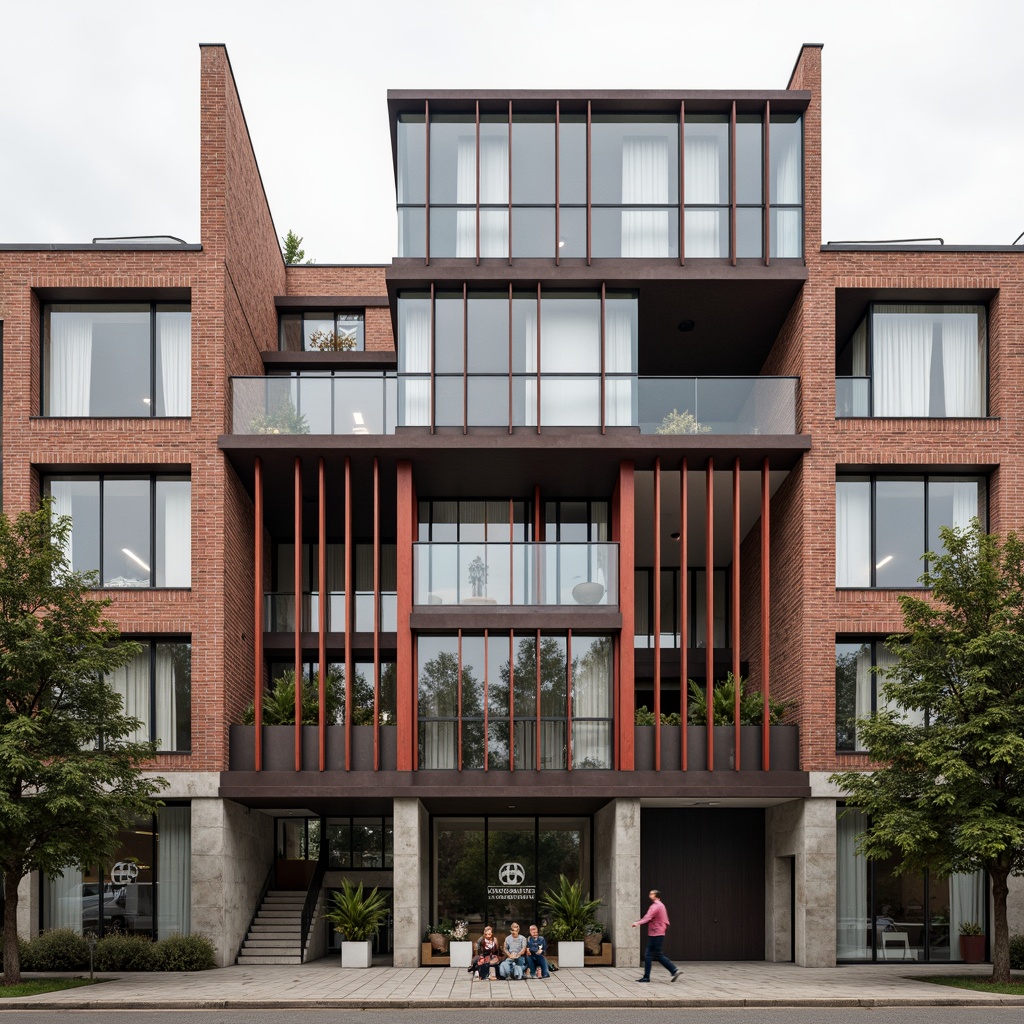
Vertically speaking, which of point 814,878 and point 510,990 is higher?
point 814,878

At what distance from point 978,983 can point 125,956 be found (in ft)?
50.3

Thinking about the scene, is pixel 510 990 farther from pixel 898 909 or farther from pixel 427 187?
pixel 427 187

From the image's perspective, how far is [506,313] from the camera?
24.6 m

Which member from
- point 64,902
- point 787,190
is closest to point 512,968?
point 64,902

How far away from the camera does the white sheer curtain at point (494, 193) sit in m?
24.7

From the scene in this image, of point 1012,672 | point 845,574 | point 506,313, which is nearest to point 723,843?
point 845,574

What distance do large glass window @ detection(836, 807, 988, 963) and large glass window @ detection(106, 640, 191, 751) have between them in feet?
44.4

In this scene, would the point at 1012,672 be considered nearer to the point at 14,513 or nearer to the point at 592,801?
the point at 592,801

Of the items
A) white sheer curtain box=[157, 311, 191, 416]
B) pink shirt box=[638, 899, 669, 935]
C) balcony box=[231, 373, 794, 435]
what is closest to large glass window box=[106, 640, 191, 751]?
balcony box=[231, 373, 794, 435]

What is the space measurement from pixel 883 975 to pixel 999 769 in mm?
4692

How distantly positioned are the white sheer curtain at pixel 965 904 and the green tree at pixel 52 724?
15.8m

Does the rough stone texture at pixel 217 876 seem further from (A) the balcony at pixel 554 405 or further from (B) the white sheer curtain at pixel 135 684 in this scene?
(A) the balcony at pixel 554 405

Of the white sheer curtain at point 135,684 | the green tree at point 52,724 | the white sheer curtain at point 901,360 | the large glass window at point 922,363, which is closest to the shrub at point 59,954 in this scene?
the green tree at point 52,724

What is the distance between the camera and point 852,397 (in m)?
24.4
